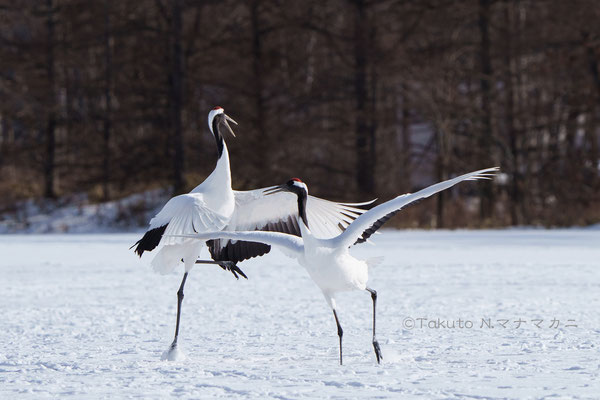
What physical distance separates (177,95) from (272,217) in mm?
14443

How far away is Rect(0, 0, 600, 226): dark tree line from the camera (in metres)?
20.2

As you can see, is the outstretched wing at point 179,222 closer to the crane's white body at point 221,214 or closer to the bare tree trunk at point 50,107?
the crane's white body at point 221,214

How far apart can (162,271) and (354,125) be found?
14874mm

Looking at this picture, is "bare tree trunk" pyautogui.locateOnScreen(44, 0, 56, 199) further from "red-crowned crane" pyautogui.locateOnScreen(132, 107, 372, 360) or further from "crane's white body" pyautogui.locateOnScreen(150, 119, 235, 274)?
"crane's white body" pyautogui.locateOnScreen(150, 119, 235, 274)

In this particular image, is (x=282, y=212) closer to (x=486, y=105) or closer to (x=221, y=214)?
(x=221, y=214)

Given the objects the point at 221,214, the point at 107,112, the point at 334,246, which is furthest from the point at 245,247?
the point at 107,112

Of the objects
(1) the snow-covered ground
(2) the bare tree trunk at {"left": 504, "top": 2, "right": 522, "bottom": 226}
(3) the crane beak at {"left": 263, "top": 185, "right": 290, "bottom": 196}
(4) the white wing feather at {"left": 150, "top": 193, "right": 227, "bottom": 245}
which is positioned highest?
(2) the bare tree trunk at {"left": 504, "top": 2, "right": 522, "bottom": 226}

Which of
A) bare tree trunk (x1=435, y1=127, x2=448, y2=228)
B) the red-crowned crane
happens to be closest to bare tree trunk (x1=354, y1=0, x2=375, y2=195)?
bare tree trunk (x1=435, y1=127, x2=448, y2=228)

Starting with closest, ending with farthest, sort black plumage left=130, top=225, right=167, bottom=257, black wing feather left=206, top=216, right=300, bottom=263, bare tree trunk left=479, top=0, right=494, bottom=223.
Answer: black plumage left=130, top=225, right=167, bottom=257, black wing feather left=206, top=216, right=300, bottom=263, bare tree trunk left=479, top=0, right=494, bottom=223

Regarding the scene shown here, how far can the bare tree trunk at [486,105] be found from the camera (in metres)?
20.2

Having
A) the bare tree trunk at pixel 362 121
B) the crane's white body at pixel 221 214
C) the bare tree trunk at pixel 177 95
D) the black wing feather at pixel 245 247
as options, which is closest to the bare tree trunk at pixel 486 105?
the bare tree trunk at pixel 362 121

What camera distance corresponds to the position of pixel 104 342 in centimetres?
693
